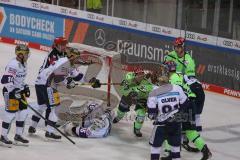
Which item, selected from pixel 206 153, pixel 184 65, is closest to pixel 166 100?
pixel 206 153

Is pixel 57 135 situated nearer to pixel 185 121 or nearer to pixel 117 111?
pixel 117 111

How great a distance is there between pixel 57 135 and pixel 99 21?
7.64 meters

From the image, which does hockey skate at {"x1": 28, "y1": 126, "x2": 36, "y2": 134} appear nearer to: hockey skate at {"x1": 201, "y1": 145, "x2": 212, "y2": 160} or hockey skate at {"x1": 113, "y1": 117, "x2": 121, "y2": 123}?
hockey skate at {"x1": 113, "y1": 117, "x2": 121, "y2": 123}

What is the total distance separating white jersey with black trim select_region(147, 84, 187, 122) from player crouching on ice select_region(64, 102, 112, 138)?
8.01 ft

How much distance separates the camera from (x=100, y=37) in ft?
57.8

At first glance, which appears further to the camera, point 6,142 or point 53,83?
point 53,83

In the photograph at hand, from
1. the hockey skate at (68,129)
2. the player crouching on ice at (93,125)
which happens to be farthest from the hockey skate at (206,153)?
the hockey skate at (68,129)

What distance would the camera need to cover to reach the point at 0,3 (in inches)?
805

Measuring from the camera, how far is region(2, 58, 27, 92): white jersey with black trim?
9664mm

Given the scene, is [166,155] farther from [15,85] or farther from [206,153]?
[15,85]

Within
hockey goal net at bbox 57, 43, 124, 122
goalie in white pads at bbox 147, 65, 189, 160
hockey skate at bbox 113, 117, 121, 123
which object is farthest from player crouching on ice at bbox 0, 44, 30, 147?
goalie in white pads at bbox 147, 65, 189, 160

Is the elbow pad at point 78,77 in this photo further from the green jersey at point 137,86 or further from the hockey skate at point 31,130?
the hockey skate at point 31,130

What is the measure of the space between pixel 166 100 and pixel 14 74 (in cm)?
248

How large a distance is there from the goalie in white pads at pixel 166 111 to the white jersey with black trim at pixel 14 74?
2.23 m
